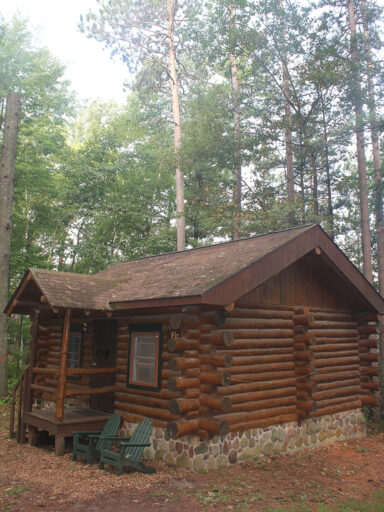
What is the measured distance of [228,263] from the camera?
362 inches

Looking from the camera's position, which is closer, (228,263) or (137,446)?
(137,446)

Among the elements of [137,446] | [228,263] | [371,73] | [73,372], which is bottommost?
[137,446]

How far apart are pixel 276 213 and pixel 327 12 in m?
9.83

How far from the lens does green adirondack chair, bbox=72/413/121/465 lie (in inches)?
334

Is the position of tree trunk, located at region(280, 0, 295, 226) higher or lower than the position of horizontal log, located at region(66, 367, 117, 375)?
higher

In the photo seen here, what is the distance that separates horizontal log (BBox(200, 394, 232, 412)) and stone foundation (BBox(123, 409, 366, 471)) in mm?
659

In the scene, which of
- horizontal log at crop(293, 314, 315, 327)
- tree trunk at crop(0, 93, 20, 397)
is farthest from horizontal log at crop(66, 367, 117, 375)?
tree trunk at crop(0, 93, 20, 397)

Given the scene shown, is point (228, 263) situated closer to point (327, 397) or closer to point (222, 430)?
point (222, 430)

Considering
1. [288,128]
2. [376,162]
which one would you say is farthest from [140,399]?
[288,128]

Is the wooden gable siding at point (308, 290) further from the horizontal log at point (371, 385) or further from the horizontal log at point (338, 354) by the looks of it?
the horizontal log at point (371, 385)

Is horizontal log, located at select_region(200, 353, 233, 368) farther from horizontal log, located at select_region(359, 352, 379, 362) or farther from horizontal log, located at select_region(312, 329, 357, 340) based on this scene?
horizontal log, located at select_region(359, 352, 379, 362)

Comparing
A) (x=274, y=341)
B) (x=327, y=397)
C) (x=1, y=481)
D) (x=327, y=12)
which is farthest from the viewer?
(x=327, y=12)

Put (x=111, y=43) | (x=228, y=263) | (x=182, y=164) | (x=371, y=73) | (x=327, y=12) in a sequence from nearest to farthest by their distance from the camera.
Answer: (x=228, y=263) → (x=371, y=73) → (x=327, y=12) → (x=182, y=164) → (x=111, y=43)

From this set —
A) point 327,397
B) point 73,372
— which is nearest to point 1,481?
point 73,372
